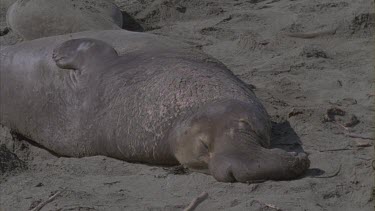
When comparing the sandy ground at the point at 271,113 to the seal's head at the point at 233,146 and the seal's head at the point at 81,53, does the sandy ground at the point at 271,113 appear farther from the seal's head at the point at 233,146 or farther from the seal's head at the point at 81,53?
the seal's head at the point at 81,53

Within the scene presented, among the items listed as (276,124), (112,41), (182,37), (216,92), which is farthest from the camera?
(182,37)

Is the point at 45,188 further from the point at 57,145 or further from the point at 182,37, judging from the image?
the point at 182,37

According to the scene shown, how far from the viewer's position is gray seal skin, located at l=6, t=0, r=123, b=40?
21.7ft

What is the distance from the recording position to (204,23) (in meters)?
7.07

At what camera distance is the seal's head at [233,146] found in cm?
401

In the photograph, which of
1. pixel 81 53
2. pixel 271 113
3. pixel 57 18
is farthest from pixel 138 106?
pixel 57 18

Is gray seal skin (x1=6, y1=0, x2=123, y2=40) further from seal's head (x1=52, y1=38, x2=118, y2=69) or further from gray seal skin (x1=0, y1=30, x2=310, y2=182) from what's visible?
seal's head (x1=52, y1=38, x2=118, y2=69)

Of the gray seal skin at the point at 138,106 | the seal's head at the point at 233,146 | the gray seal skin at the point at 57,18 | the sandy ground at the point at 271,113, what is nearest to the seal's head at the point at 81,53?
the gray seal skin at the point at 138,106

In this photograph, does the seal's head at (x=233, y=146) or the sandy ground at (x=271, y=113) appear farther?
the seal's head at (x=233, y=146)

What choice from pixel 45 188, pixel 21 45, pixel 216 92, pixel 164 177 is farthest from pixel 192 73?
pixel 21 45

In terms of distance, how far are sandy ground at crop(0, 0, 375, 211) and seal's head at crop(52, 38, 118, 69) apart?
21.6 inches

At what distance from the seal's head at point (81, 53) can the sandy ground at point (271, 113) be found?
550mm

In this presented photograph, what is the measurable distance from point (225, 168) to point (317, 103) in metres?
1.29

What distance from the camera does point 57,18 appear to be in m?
6.66
